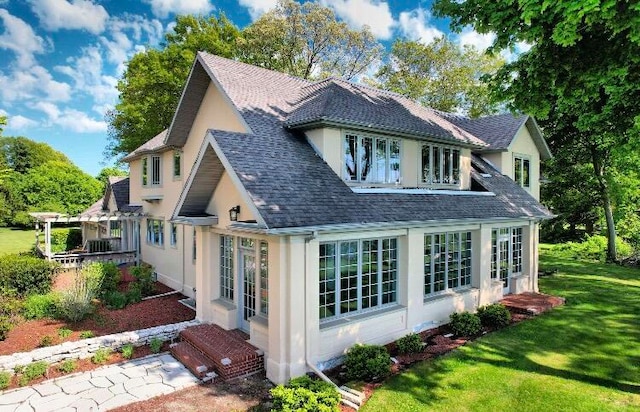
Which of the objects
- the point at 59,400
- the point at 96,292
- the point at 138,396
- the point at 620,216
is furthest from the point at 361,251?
the point at 620,216

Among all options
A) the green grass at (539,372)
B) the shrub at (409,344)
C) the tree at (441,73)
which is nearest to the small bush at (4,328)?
the green grass at (539,372)

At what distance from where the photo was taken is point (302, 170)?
35.9 ft

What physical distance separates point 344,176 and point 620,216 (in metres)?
26.7

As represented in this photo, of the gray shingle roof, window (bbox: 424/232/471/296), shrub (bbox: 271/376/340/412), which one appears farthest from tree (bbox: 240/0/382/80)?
shrub (bbox: 271/376/340/412)

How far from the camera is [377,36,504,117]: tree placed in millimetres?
37250

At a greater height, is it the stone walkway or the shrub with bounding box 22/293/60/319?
the shrub with bounding box 22/293/60/319

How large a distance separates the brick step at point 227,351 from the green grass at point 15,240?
2972cm

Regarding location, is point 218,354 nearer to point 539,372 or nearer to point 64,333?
point 64,333

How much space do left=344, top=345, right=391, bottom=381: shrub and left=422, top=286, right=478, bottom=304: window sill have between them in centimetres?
355

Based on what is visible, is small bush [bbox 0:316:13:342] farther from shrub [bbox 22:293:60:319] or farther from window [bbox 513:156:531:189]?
window [bbox 513:156:531:189]

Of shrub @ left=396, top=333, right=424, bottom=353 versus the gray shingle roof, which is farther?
shrub @ left=396, top=333, right=424, bottom=353

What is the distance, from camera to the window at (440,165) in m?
14.6

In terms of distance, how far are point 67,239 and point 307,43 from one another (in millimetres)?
28335

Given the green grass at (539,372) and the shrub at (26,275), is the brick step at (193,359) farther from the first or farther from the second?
the shrub at (26,275)
